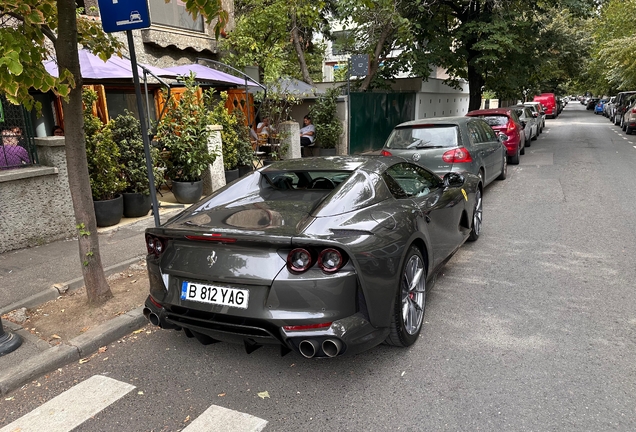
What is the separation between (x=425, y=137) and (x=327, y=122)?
21.1 feet

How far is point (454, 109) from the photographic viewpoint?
2652 centimetres

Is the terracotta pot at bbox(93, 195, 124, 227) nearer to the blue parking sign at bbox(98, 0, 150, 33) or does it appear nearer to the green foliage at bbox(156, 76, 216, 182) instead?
the green foliage at bbox(156, 76, 216, 182)

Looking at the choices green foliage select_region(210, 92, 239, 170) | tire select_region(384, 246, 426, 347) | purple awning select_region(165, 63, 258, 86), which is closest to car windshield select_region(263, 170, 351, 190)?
tire select_region(384, 246, 426, 347)

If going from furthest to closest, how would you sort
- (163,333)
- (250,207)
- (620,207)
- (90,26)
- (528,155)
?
(528,155) → (620,207) → (90,26) → (163,333) → (250,207)

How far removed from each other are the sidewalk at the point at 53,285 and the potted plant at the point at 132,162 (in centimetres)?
25

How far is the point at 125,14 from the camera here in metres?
4.21

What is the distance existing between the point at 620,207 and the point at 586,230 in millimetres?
1889

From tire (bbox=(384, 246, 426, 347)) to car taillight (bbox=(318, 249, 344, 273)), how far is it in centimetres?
61

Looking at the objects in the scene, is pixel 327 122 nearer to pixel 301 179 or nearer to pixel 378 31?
pixel 378 31

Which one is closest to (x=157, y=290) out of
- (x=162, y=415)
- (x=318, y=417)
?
(x=162, y=415)

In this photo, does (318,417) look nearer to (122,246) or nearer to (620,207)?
(122,246)

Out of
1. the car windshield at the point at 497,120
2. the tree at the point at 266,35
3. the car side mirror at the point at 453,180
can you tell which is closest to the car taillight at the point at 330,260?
the car side mirror at the point at 453,180

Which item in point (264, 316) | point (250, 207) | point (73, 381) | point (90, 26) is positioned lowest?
point (73, 381)

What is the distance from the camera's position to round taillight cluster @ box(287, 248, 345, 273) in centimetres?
288
